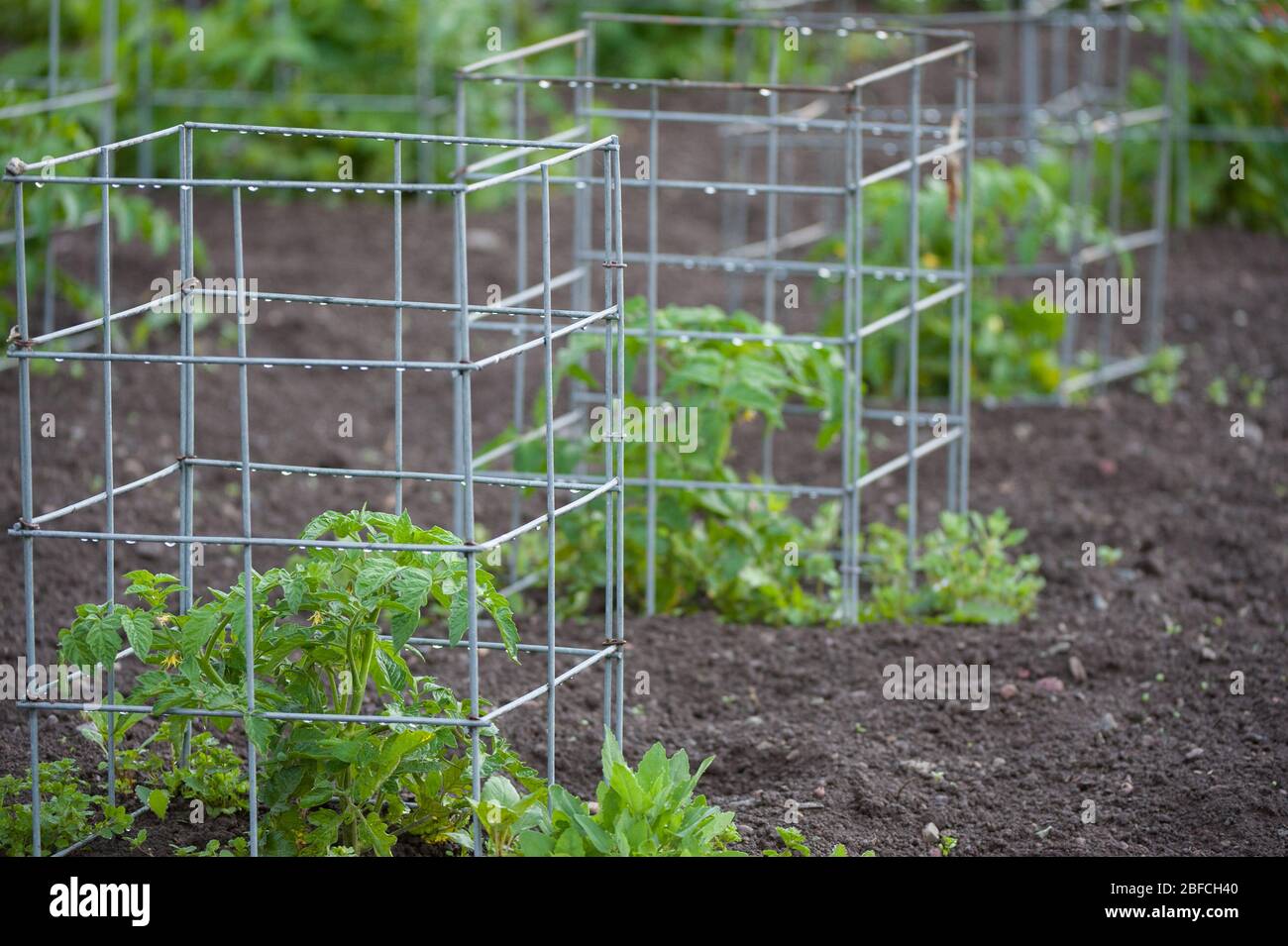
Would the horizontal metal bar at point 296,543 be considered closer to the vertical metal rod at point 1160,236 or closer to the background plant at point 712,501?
the background plant at point 712,501

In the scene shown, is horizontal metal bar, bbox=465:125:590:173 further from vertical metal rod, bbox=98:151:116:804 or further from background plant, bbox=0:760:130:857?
background plant, bbox=0:760:130:857

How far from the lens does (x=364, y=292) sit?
8.91 meters

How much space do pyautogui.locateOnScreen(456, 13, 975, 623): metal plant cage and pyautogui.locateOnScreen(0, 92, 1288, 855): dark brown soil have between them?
310 millimetres

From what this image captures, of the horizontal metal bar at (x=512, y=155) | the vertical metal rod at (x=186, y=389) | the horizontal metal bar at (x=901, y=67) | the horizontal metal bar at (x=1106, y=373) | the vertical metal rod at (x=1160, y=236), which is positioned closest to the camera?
the vertical metal rod at (x=186, y=389)

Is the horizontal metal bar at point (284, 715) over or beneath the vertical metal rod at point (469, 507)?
beneath

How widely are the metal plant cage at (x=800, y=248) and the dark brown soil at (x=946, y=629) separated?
310mm

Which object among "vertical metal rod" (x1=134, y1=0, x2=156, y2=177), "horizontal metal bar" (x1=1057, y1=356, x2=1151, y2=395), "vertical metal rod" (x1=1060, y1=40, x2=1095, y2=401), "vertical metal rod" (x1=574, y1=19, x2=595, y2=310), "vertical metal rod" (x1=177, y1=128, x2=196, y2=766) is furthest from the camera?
"vertical metal rod" (x1=134, y1=0, x2=156, y2=177)

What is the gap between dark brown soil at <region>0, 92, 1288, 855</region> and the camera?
4398mm

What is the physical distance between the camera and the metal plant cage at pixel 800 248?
17.6 ft

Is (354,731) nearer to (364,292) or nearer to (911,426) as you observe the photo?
(911,426)

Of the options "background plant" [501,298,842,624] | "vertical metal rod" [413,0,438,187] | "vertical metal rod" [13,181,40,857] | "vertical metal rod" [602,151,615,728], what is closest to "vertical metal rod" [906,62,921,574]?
"background plant" [501,298,842,624]

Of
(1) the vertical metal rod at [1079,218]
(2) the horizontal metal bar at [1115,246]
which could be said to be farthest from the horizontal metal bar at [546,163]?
(2) the horizontal metal bar at [1115,246]

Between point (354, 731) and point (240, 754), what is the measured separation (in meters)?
0.85
